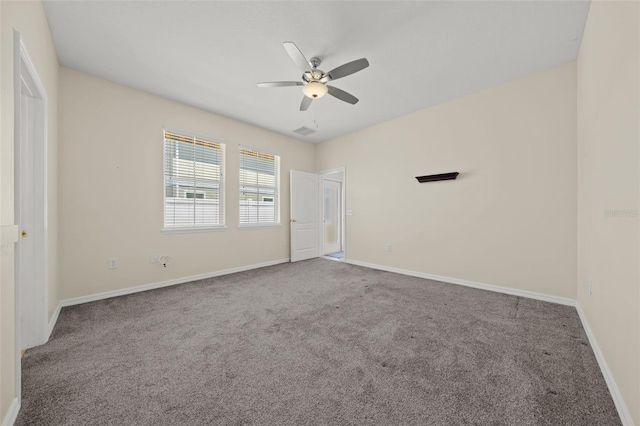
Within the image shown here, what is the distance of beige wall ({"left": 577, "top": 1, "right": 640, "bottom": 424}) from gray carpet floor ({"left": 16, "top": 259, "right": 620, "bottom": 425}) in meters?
0.29

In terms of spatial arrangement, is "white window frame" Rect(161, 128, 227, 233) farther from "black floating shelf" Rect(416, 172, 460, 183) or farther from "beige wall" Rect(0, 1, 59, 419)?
"black floating shelf" Rect(416, 172, 460, 183)

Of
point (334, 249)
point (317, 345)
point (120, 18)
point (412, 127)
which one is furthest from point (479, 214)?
point (120, 18)

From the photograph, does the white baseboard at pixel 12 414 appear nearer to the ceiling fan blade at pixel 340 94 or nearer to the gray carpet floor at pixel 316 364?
the gray carpet floor at pixel 316 364

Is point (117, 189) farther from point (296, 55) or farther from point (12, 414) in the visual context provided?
point (296, 55)

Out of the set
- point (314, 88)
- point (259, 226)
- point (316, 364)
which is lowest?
point (316, 364)

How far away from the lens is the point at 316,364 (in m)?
1.74

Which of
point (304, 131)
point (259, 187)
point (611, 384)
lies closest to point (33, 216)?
point (259, 187)

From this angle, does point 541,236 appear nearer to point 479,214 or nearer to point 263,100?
point 479,214

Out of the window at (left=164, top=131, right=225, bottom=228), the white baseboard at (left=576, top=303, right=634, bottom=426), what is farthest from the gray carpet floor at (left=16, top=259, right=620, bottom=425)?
the window at (left=164, top=131, right=225, bottom=228)

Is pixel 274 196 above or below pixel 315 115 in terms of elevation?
below

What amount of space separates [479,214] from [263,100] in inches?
139

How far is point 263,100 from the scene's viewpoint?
369 centimetres

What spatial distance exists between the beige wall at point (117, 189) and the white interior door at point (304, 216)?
1.62 meters

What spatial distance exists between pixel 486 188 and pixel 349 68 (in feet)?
8.25
